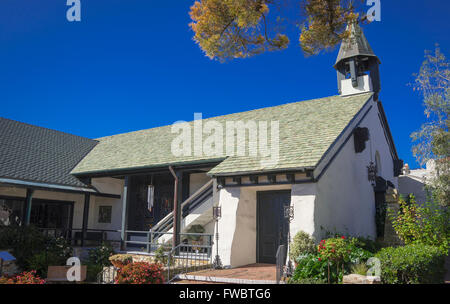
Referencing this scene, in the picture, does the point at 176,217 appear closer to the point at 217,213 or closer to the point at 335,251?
the point at 217,213

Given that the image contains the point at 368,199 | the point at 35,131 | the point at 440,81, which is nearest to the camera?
the point at 440,81

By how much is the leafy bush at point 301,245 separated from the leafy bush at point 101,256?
8.95m

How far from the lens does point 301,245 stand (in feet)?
36.6

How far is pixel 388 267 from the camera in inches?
366

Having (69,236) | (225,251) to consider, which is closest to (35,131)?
(69,236)

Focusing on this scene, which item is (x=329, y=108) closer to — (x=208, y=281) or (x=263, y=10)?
(x=263, y=10)

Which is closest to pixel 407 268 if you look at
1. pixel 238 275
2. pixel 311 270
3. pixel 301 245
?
pixel 311 270

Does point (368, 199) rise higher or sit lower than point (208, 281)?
higher

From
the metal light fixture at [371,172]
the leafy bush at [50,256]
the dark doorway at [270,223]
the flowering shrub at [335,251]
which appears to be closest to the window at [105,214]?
the leafy bush at [50,256]

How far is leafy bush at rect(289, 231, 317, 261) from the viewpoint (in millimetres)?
11086

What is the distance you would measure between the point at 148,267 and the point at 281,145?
7.25 m

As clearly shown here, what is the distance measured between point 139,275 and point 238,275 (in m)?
3.53

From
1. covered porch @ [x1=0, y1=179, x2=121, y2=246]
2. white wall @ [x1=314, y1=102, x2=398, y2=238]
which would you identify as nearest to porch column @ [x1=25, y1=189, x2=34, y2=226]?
covered porch @ [x1=0, y1=179, x2=121, y2=246]

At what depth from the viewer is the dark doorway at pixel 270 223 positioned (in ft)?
45.2
